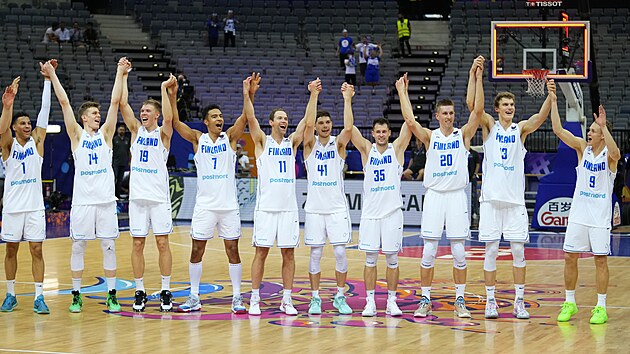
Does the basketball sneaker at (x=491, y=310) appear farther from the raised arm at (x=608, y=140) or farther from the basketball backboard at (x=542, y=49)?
the basketball backboard at (x=542, y=49)

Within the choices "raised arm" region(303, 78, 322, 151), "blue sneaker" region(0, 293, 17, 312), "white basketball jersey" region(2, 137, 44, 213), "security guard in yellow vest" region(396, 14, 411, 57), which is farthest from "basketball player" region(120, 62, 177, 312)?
A: "security guard in yellow vest" region(396, 14, 411, 57)

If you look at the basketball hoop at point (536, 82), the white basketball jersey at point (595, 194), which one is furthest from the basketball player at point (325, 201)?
the basketball hoop at point (536, 82)

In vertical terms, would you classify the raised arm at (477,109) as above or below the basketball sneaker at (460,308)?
above

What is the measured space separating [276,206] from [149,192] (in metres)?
1.45

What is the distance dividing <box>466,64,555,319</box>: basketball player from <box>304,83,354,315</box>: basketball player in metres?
1.48

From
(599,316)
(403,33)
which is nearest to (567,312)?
(599,316)

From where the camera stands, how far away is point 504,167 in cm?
1043

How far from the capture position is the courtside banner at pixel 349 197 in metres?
22.2

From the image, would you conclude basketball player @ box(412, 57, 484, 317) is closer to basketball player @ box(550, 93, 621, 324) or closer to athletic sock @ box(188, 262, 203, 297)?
basketball player @ box(550, 93, 621, 324)

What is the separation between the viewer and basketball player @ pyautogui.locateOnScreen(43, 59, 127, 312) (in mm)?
10680

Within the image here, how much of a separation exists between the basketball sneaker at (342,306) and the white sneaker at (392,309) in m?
0.42

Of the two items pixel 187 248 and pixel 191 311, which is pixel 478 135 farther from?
pixel 191 311

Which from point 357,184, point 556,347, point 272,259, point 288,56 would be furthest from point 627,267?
point 288,56

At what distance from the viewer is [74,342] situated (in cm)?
896
